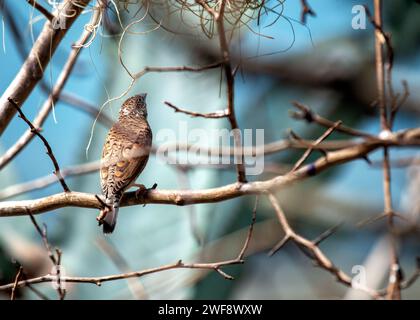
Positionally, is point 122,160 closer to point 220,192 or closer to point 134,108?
point 134,108

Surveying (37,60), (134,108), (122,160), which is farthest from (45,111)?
(134,108)

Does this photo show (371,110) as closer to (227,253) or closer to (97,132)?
(227,253)

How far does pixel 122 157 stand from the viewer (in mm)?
3730

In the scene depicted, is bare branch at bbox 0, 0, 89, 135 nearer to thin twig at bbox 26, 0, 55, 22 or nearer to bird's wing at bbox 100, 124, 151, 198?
thin twig at bbox 26, 0, 55, 22

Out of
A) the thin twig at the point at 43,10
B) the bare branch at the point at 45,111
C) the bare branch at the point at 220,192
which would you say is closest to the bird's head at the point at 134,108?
the bare branch at the point at 45,111

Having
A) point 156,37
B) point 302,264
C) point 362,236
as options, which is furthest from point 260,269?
point 156,37

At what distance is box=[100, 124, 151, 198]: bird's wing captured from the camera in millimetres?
3486

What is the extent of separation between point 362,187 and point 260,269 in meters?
1.29

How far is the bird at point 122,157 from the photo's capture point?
3.37 meters

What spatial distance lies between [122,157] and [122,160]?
29mm

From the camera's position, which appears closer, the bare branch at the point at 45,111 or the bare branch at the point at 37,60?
the bare branch at the point at 37,60
